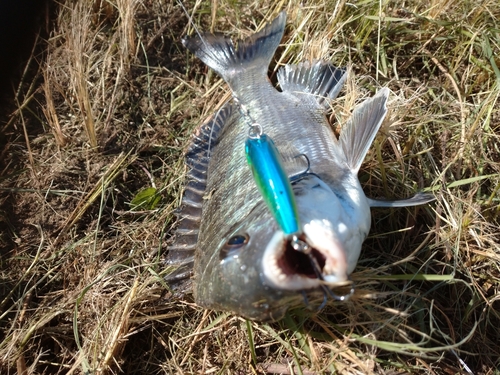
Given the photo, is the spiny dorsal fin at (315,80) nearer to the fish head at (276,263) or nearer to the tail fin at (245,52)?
the tail fin at (245,52)

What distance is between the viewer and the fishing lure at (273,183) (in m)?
1.79

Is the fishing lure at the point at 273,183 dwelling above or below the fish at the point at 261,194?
above

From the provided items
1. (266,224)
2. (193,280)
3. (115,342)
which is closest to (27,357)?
(115,342)

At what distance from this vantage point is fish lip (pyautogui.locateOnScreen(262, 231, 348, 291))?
70.2 inches

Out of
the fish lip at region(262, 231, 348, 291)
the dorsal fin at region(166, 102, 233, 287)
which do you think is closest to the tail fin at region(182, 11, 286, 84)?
the dorsal fin at region(166, 102, 233, 287)

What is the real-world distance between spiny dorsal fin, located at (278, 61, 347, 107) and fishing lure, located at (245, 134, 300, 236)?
122 cm

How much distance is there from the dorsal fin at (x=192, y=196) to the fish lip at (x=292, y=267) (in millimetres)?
1162

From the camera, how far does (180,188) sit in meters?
3.59

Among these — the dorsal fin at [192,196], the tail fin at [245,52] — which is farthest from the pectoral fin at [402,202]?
the tail fin at [245,52]

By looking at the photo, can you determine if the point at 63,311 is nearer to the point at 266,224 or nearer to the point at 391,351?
the point at 266,224

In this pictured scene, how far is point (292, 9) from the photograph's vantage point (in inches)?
150

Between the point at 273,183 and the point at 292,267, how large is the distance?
1.21 feet

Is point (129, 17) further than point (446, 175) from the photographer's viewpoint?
Yes

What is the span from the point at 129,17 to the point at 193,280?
257 cm
